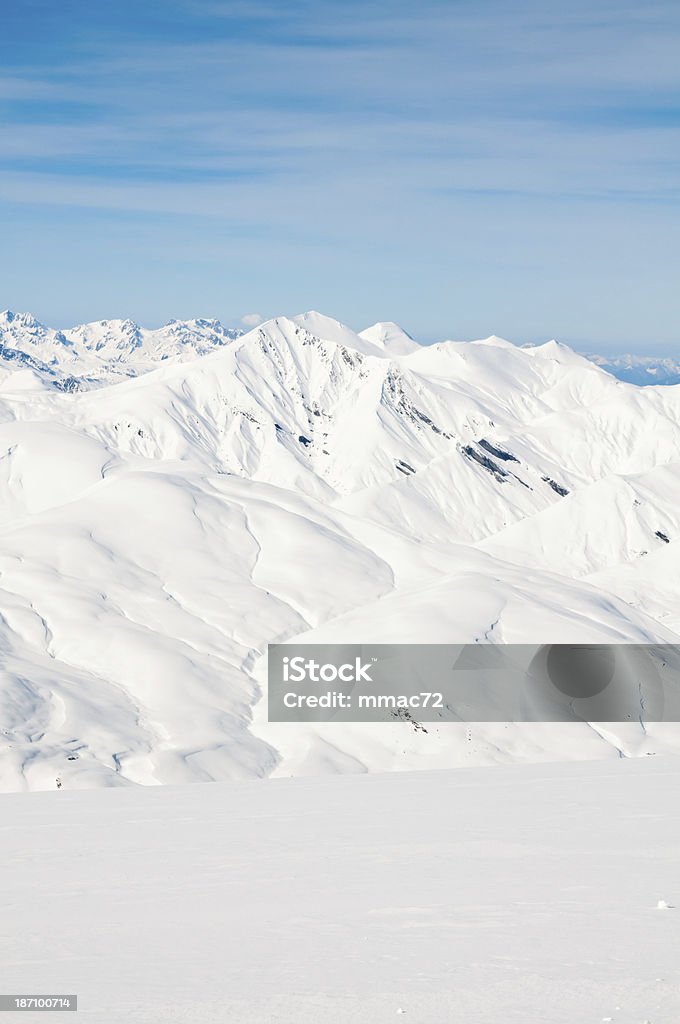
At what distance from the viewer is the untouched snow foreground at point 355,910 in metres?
9.30

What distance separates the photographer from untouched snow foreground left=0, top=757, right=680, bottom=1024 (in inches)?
366

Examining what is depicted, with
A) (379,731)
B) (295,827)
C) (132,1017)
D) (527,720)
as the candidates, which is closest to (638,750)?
(527,720)

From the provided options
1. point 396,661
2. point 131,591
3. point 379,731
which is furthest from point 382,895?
point 131,591

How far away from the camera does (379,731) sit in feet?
298

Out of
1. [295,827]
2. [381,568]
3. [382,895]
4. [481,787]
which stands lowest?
[381,568]

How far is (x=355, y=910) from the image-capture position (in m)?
12.2

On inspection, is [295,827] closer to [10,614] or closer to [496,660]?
[496,660]

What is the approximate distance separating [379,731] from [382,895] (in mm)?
79412

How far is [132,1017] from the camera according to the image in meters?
9.02

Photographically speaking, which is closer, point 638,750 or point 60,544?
point 638,750

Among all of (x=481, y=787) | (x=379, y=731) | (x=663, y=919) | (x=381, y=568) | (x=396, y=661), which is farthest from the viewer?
(x=381, y=568)

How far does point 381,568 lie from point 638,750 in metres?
63.6

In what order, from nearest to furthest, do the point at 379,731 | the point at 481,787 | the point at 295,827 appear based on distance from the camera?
the point at 295,827 → the point at 481,787 → the point at 379,731

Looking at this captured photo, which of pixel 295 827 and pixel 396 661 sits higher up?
pixel 295 827
